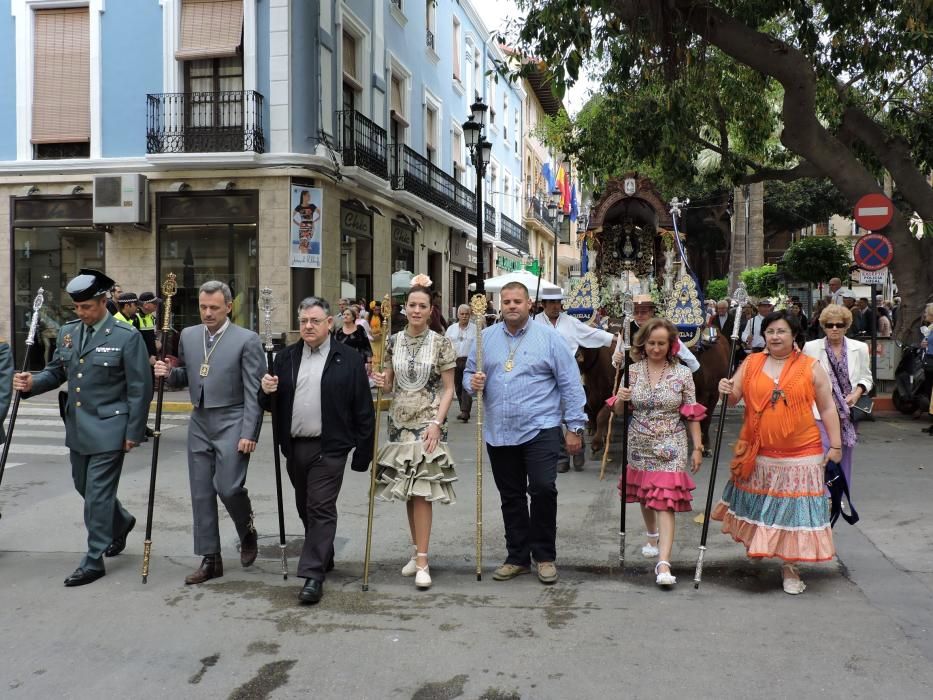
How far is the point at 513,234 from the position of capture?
126 feet

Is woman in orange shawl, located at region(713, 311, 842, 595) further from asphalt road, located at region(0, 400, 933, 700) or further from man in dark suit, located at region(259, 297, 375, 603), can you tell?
man in dark suit, located at region(259, 297, 375, 603)

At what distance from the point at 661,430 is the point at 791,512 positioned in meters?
0.90

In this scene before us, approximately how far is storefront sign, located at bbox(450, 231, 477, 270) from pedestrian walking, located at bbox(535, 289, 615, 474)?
21.0 metres

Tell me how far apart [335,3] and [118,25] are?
461cm

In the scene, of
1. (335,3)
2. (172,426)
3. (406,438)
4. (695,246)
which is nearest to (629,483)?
(406,438)

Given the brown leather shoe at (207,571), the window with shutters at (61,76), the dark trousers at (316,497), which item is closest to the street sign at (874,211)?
the dark trousers at (316,497)

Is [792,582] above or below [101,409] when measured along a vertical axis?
below

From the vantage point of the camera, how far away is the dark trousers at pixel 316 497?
5016mm

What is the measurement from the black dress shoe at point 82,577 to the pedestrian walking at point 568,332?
4749mm

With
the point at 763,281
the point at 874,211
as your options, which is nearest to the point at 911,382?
the point at 874,211

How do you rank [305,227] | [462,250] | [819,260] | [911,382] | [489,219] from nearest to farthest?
[911,382]
[305,227]
[819,260]
[462,250]
[489,219]

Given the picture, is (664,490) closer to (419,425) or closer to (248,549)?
(419,425)

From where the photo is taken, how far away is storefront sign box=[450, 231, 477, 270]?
3022 cm

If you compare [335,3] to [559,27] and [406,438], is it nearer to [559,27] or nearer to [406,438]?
[559,27]
